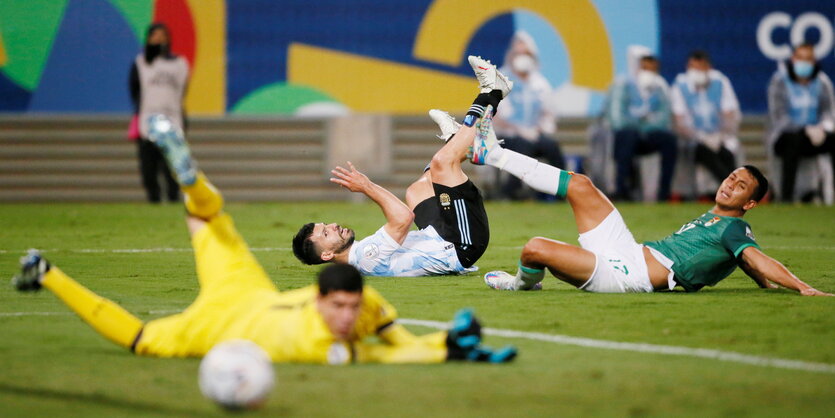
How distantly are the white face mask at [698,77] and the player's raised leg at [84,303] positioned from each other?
15558 mm

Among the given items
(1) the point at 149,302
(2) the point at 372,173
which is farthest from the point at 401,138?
(1) the point at 149,302

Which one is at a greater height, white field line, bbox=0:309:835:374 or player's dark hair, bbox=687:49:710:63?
player's dark hair, bbox=687:49:710:63

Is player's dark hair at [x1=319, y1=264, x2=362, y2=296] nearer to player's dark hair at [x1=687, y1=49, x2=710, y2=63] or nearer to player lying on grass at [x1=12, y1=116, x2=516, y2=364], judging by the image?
player lying on grass at [x1=12, y1=116, x2=516, y2=364]

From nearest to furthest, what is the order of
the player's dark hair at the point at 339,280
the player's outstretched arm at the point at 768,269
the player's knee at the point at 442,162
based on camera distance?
the player's dark hair at the point at 339,280
the player's outstretched arm at the point at 768,269
the player's knee at the point at 442,162

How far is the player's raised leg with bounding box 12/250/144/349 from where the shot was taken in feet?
20.7

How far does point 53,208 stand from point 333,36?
215 inches

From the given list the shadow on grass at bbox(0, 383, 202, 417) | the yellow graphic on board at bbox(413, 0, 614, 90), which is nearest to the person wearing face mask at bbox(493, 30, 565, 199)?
the yellow graphic on board at bbox(413, 0, 614, 90)

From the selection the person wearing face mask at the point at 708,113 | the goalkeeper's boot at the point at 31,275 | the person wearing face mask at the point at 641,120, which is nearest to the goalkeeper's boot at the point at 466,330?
the goalkeeper's boot at the point at 31,275

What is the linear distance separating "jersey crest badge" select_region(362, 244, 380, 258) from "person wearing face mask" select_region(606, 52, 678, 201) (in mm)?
11037

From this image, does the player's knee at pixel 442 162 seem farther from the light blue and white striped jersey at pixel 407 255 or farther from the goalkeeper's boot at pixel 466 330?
the goalkeeper's boot at pixel 466 330

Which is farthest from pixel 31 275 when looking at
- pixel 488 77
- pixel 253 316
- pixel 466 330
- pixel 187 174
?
pixel 488 77

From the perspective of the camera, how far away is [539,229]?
1554 centimetres

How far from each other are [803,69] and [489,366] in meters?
15.5

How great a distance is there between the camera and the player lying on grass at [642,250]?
336 inches
